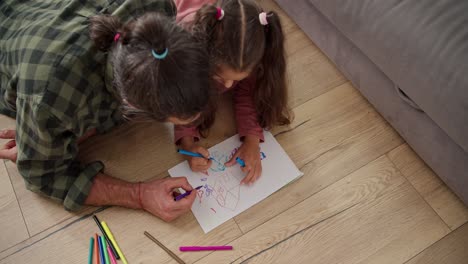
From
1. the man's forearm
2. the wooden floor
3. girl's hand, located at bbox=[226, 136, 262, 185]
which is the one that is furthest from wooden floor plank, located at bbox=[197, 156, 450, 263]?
the man's forearm

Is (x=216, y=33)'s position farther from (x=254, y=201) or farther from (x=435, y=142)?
(x=435, y=142)

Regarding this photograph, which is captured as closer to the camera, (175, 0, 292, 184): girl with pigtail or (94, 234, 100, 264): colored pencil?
(175, 0, 292, 184): girl with pigtail

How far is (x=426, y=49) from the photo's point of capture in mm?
815

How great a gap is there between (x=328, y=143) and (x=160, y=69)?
61 centimetres

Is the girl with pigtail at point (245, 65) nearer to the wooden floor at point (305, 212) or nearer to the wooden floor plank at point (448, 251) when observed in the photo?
the wooden floor at point (305, 212)

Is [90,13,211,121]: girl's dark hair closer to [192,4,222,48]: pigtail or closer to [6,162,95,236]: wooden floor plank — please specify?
[192,4,222,48]: pigtail

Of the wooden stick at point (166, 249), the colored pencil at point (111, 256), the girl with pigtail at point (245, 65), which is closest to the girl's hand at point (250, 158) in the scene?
the girl with pigtail at point (245, 65)

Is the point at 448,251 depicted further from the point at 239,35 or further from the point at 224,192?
the point at 239,35

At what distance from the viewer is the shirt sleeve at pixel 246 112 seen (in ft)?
3.32

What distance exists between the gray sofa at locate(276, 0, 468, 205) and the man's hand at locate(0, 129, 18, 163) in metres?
0.87

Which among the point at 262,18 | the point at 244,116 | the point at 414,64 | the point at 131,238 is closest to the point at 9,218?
the point at 131,238

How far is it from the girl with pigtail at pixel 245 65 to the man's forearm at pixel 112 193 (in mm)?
155

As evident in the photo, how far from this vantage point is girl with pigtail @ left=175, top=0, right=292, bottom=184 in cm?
70

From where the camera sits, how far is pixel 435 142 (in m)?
0.94
